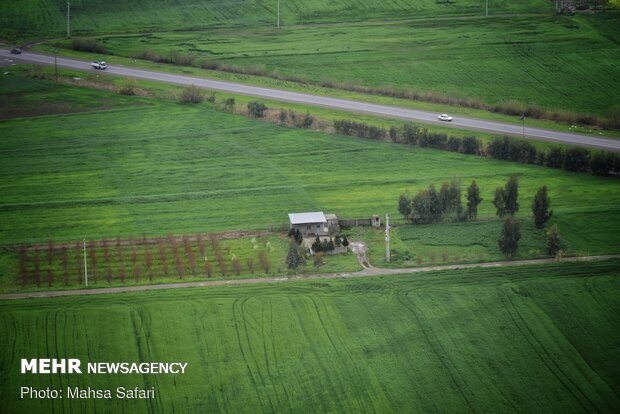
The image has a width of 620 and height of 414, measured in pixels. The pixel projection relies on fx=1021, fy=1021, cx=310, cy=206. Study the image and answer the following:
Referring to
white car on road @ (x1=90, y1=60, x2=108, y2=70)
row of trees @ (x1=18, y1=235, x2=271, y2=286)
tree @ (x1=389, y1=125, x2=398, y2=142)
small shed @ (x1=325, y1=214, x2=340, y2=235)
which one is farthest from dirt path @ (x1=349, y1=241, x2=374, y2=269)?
white car on road @ (x1=90, y1=60, x2=108, y2=70)

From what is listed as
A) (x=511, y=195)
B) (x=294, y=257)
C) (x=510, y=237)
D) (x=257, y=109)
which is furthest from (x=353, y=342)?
(x=257, y=109)

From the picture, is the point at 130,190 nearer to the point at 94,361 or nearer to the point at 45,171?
the point at 45,171

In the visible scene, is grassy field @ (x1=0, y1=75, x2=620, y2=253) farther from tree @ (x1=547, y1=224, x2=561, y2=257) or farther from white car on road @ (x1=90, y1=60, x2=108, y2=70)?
white car on road @ (x1=90, y1=60, x2=108, y2=70)

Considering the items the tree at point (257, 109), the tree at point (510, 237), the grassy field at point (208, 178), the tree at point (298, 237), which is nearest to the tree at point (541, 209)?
the grassy field at point (208, 178)

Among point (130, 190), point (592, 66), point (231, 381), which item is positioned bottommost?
point (231, 381)

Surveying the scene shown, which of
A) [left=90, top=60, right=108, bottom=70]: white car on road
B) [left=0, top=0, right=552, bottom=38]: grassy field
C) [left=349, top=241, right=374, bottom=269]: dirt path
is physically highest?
[left=0, top=0, right=552, bottom=38]: grassy field

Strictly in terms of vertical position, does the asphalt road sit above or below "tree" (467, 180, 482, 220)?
above

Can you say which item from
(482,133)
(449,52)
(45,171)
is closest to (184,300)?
(45,171)
